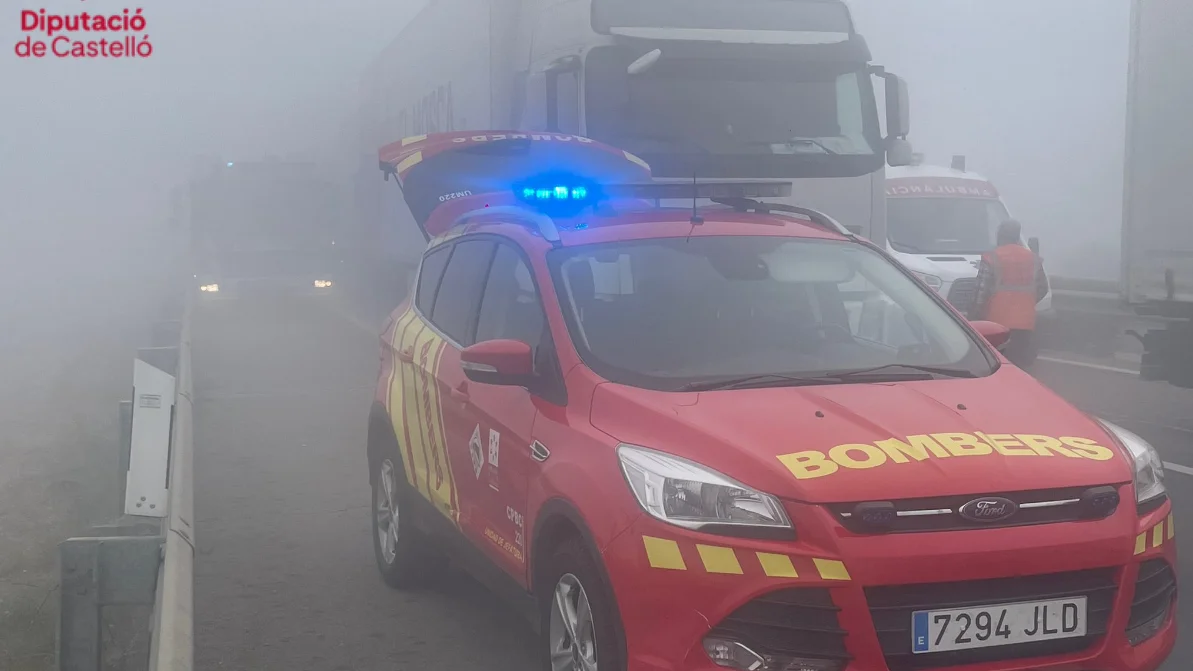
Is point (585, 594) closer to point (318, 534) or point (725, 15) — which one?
point (318, 534)

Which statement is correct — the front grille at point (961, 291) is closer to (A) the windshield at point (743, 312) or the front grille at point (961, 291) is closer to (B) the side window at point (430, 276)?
(B) the side window at point (430, 276)

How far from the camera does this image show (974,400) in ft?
13.6

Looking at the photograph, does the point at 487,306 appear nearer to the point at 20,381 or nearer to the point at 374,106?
the point at 20,381

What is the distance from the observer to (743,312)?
15.4 ft

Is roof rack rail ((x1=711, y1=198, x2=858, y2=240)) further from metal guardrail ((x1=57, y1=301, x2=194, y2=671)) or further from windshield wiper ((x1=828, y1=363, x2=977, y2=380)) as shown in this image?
metal guardrail ((x1=57, y1=301, x2=194, y2=671))

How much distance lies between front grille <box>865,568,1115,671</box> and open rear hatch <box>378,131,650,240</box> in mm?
5089

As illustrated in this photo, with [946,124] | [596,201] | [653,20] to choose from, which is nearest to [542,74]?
[653,20]

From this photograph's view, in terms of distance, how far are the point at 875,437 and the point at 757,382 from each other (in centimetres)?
57

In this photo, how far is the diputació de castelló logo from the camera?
51.1 metres

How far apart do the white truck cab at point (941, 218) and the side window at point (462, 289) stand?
893 cm

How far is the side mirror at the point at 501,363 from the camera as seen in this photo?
4434mm

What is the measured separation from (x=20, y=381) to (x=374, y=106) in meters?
7.69

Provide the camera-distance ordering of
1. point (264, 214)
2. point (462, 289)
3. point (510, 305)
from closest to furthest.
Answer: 1. point (510, 305)
2. point (462, 289)
3. point (264, 214)

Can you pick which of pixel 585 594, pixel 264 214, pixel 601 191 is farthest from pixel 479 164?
pixel 264 214
